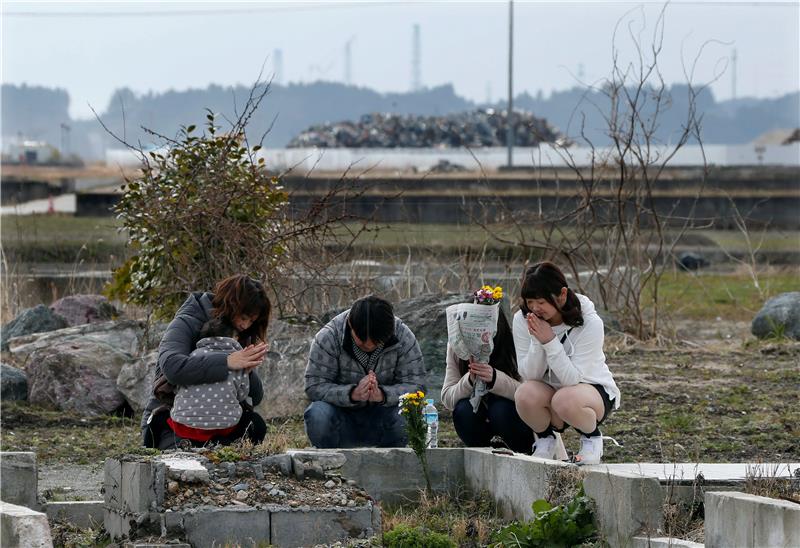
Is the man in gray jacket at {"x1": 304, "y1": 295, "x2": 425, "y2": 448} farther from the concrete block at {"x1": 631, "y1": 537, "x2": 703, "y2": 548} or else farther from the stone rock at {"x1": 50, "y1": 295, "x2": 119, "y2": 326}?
the stone rock at {"x1": 50, "y1": 295, "x2": 119, "y2": 326}

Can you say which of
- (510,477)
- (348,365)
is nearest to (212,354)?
(348,365)

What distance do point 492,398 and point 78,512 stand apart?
2.30m

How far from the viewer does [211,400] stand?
7.32 metres

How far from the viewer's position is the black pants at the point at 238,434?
737 cm

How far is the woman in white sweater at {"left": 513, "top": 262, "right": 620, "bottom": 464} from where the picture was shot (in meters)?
7.04

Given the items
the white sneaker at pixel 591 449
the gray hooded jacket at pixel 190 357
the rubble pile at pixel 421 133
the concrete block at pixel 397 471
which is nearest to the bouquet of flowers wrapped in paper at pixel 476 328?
Answer: the concrete block at pixel 397 471

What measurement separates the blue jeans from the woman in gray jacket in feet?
1.37

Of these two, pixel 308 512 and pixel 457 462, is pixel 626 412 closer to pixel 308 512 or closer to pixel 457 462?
pixel 457 462

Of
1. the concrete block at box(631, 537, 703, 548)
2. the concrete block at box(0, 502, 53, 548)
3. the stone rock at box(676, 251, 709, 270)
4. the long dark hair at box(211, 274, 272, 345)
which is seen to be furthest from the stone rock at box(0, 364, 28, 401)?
the stone rock at box(676, 251, 709, 270)

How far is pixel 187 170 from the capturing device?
36.0 ft

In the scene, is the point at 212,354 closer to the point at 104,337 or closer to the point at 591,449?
the point at 591,449

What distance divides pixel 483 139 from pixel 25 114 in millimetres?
100192

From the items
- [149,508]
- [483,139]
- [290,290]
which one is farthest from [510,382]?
[483,139]

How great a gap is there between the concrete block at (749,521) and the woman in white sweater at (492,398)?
2.35 metres
